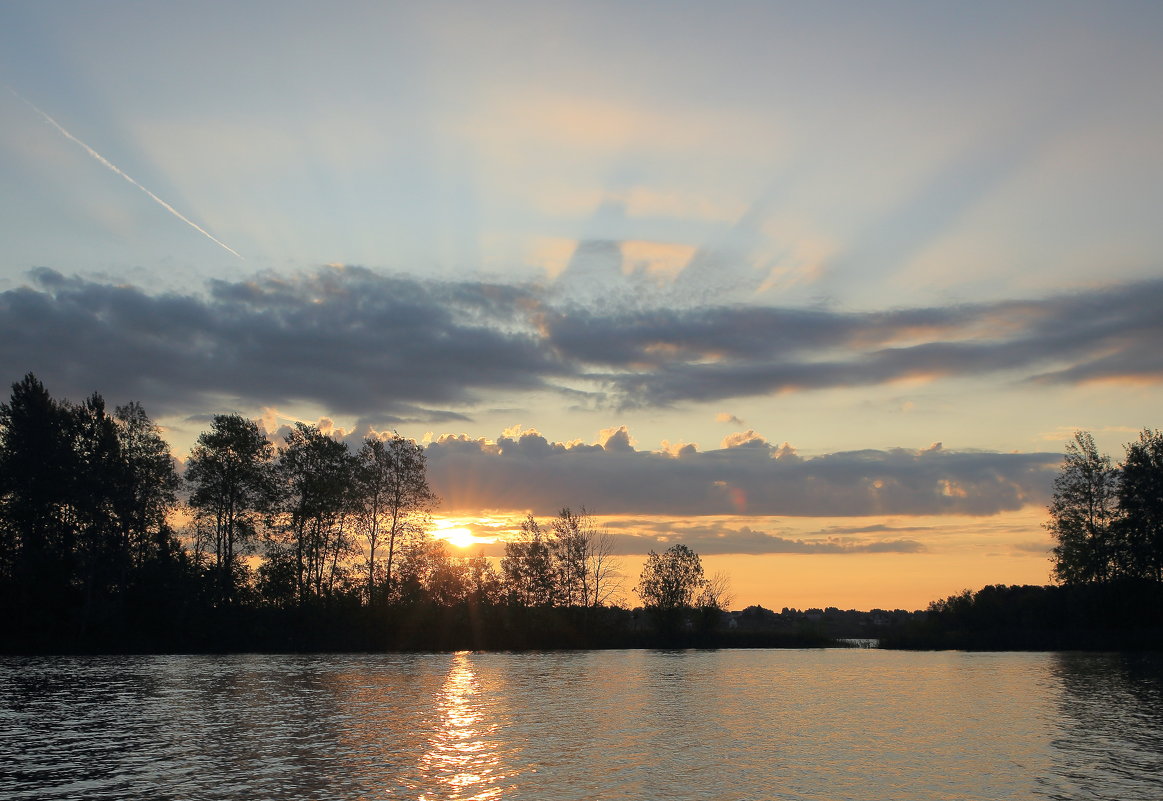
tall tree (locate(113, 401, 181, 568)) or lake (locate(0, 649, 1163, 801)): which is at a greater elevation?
tall tree (locate(113, 401, 181, 568))

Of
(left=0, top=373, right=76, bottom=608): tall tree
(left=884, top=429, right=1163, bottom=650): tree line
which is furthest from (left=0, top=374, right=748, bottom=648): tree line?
(left=884, top=429, right=1163, bottom=650): tree line

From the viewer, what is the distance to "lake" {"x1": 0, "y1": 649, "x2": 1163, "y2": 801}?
25703 mm

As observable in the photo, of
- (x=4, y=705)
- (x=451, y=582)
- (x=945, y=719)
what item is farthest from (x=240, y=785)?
(x=451, y=582)

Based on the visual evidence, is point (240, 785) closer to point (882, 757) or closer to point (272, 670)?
point (882, 757)

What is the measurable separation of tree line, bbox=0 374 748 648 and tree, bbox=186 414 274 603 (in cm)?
14

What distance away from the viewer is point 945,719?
1673 inches

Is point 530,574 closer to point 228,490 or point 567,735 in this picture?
point 228,490

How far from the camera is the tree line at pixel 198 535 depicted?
8456cm

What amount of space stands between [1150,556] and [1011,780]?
86640 millimetres

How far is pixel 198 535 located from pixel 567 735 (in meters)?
69.4

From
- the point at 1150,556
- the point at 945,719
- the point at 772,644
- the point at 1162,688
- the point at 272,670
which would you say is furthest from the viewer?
the point at 772,644

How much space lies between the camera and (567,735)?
119 ft

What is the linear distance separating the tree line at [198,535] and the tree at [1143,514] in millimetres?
79057

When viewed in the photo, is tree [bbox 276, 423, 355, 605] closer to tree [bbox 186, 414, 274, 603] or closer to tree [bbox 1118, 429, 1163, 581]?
tree [bbox 186, 414, 274, 603]
